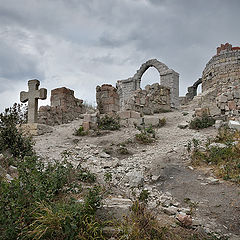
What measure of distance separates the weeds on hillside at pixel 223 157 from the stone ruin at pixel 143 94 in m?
6.48

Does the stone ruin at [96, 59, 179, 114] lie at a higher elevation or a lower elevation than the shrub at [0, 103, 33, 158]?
higher

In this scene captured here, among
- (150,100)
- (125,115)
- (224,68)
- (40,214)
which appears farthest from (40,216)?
(224,68)

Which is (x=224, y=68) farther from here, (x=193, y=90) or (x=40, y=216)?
(x=40, y=216)

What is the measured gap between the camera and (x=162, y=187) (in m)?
5.02

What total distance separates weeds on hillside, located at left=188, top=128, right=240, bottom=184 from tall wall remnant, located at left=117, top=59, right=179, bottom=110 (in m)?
12.6

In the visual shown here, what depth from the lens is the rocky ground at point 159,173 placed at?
11.8ft

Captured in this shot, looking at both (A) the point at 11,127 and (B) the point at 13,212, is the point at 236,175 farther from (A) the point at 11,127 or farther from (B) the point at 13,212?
(A) the point at 11,127

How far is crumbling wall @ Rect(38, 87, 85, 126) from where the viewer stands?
514 inches

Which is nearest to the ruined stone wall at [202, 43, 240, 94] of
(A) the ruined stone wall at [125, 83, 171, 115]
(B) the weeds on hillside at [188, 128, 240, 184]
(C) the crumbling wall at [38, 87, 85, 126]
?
(A) the ruined stone wall at [125, 83, 171, 115]

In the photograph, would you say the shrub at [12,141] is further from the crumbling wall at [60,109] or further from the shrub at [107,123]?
the crumbling wall at [60,109]

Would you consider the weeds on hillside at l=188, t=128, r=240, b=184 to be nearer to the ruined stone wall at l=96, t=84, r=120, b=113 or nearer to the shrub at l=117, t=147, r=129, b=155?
the shrub at l=117, t=147, r=129, b=155

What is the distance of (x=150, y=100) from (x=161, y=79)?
6.95m

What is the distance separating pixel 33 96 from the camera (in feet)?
34.4

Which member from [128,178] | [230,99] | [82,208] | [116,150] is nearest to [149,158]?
[116,150]
